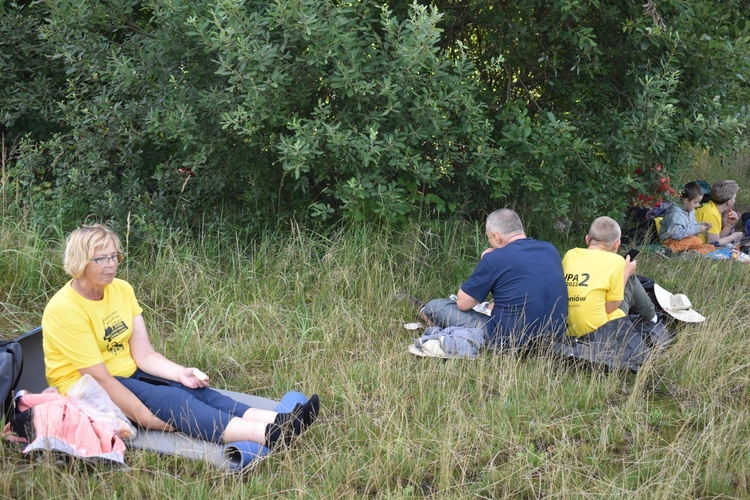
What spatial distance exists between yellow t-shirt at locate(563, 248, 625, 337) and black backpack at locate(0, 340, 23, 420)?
3.42 metres

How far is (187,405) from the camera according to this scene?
4.10 metres

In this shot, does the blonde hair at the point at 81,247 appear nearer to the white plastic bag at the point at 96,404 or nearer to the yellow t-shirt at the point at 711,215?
the white plastic bag at the point at 96,404

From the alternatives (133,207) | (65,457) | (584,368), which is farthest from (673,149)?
(65,457)

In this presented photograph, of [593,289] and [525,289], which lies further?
[593,289]

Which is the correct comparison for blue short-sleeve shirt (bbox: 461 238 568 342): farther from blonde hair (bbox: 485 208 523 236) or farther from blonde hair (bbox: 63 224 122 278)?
blonde hair (bbox: 63 224 122 278)

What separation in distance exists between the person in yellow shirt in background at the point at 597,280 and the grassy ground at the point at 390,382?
41cm

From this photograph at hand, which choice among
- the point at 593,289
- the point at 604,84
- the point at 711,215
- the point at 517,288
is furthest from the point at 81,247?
the point at 711,215

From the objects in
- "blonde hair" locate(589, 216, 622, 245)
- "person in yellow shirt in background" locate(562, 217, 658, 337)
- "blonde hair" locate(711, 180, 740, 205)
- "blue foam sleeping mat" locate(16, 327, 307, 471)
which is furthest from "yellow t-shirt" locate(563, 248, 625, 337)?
"blonde hair" locate(711, 180, 740, 205)

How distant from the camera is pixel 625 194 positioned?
717 centimetres

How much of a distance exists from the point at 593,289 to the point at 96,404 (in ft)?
10.4

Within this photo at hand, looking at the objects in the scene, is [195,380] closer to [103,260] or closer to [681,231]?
[103,260]

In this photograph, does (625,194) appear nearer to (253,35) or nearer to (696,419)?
(696,419)

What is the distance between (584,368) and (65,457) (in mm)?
3114

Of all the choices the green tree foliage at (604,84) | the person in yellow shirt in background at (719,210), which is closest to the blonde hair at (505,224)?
the green tree foliage at (604,84)
